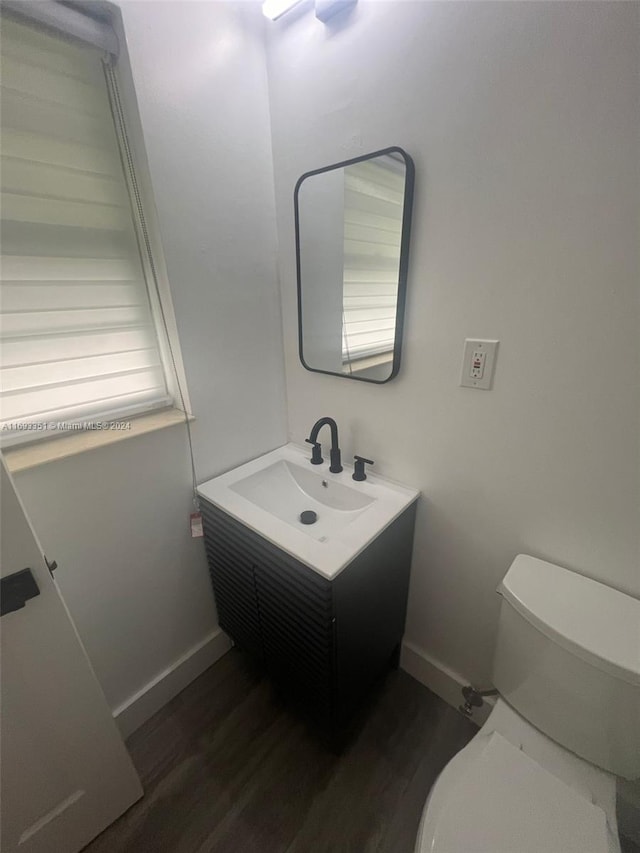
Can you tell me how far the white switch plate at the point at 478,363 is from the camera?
35.4 inches

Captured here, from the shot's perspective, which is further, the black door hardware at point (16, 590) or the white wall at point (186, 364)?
the white wall at point (186, 364)

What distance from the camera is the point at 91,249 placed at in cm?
102

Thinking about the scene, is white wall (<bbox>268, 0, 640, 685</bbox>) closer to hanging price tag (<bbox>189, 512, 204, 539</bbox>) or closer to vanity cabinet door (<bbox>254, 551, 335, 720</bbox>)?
vanity cabinet door (<bbox>254, 551, 335, 720</bbox>)

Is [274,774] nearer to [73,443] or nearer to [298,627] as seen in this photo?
[298,627]

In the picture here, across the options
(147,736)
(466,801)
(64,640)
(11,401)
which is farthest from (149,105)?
(147,736)

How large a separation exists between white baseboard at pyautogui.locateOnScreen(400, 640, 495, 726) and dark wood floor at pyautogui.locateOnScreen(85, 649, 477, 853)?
0.03 meters

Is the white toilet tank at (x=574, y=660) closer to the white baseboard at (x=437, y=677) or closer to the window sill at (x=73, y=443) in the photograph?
the white baseboard at (x=437, y=677)

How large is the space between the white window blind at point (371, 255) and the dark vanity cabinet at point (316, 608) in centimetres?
60

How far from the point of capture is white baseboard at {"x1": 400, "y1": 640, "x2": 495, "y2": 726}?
1225 mm

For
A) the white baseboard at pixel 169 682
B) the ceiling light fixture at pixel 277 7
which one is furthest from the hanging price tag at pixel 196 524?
the ceiling light fixture at pixel 277 7

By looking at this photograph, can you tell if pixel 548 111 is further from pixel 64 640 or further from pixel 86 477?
pixel 64 640

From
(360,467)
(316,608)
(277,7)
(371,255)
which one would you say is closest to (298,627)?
(316,608)

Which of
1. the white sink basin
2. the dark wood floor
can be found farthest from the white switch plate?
the dark wood floor

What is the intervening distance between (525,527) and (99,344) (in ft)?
4.62
